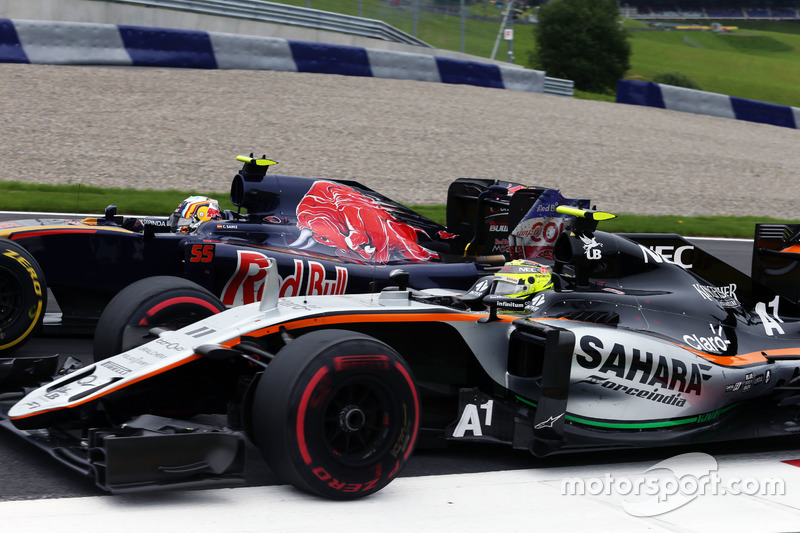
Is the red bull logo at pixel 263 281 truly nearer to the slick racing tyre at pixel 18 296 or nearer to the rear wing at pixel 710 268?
the slick racing tyre at pixel 18 296

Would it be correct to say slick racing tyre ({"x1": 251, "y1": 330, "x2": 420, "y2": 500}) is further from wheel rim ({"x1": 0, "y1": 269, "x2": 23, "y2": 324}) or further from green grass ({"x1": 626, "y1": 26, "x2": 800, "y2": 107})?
green grass ({"x1": 626, "y1": 26, "x2": 800, "y2": 107})

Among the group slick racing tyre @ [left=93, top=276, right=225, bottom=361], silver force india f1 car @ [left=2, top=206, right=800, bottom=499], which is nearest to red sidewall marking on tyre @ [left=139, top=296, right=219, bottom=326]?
slick racing tyre @ [left=93, top=276, right=225, bottom=361]

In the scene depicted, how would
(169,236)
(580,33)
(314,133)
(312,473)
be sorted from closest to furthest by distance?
(312,473), (169,236), (314,133), (580,33)

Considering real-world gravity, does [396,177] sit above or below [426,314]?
below

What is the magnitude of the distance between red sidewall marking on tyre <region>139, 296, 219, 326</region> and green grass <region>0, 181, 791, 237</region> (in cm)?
612

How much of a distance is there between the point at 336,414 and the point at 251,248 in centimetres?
373

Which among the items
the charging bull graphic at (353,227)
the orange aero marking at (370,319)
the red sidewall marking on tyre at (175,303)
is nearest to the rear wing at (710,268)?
the orange aero marking at (370,319)

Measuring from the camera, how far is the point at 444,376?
478 cm

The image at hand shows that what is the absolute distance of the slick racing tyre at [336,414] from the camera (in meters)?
3.85

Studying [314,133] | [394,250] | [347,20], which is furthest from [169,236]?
[347,20]

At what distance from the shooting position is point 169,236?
23.9 feet

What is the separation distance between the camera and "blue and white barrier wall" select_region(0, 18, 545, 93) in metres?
18.2

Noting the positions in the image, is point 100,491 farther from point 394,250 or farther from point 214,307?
point 394,250

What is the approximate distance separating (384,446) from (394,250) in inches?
171
